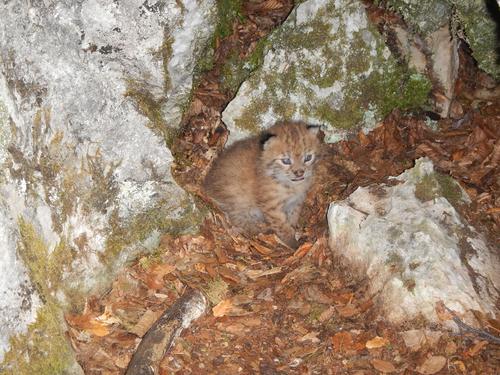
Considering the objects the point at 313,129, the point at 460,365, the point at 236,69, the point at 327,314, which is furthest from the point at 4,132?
the point at 460,365

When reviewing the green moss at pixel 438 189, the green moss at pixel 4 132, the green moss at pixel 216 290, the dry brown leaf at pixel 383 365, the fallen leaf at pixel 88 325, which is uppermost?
the green moss at pixel 4 132

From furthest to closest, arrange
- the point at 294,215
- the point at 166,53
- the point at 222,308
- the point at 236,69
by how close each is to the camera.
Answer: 1. the point at 236,69
2. the point at 294,215
3. the point at 166,53
4. the point at 222,308

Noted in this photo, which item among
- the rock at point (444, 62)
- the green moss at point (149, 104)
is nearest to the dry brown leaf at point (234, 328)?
the green moss at point (149, 104)

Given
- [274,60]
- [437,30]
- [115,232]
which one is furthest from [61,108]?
[437,30]

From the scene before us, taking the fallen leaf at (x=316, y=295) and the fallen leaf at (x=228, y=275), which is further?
the fallen leaf at (x=228, y=275)

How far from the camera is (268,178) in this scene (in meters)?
5.85

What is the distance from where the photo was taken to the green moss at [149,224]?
467 cm

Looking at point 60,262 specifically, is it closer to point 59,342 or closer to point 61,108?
point 59,342

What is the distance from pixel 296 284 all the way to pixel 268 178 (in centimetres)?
149

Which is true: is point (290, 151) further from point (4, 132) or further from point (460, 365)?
point (4, 132)

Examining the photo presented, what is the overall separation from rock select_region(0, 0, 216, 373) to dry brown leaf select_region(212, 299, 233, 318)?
0.89 meters

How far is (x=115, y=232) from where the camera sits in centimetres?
469

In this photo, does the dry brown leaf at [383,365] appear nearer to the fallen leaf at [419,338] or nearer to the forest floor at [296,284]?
the forest floor at [296,284]

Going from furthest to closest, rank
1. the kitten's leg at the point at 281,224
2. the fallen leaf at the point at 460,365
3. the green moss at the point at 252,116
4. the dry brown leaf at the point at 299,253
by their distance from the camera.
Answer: the green moss at the point at 252,116, the kitten's leg at the point at 281,224, the dry brown leaf at the point at 299,253, the fallen leaf at the point at 460,365
